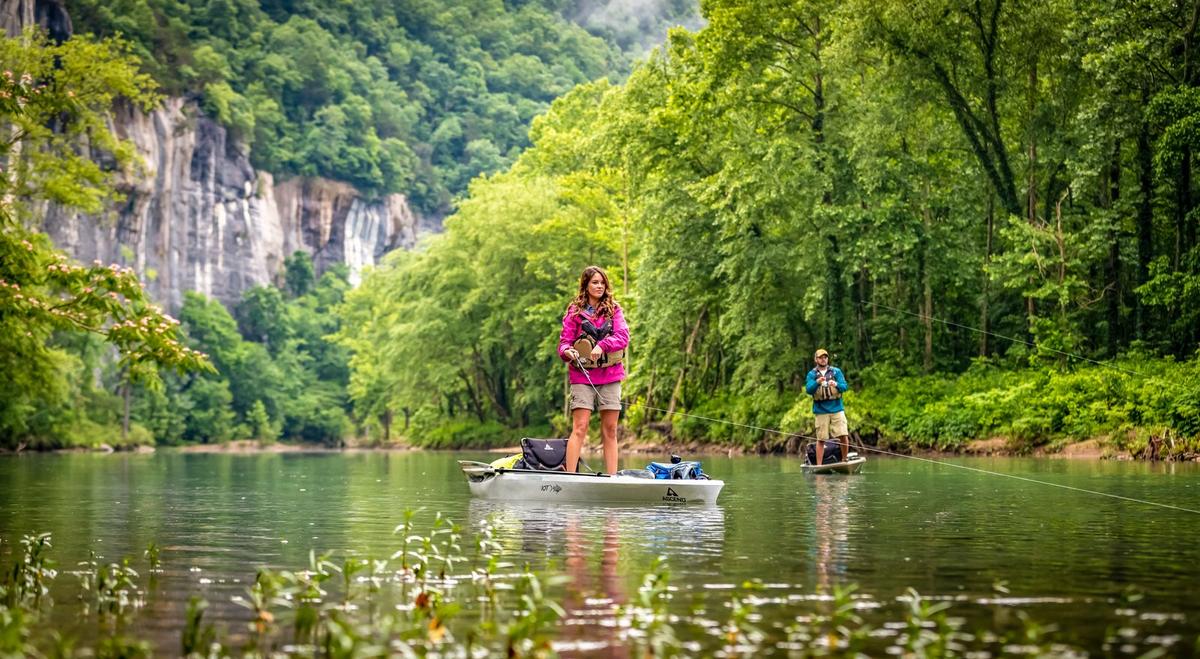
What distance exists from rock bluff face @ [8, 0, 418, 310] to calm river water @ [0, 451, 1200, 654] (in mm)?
70273

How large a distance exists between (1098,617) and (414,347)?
58023 mm

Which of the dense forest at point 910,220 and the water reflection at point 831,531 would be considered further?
the dense forest at point 910,220

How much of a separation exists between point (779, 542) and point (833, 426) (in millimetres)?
14541

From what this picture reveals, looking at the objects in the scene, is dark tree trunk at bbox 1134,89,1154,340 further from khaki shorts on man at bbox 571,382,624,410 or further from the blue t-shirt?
khaki shorts on man at bbox 571,382,624,410

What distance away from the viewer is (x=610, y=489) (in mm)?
14898

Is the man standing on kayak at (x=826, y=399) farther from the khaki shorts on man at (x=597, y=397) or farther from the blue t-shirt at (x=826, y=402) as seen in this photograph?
the khaki shorts on man at (x=597, y=397)

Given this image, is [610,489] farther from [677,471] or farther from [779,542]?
[779,542]

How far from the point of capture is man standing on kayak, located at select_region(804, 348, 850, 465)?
2423 centimetres

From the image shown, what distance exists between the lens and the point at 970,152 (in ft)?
123

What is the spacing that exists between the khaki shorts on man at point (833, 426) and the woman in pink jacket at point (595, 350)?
9660mm

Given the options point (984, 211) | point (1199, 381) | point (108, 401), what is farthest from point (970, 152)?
point (108, 401)

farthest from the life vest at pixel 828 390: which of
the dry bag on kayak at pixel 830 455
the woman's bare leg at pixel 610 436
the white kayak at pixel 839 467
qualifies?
the woman's bare leg at pixel 610 436

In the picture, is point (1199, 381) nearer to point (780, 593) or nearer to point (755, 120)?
point (755, 120)

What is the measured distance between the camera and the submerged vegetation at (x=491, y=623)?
6.06 metres
